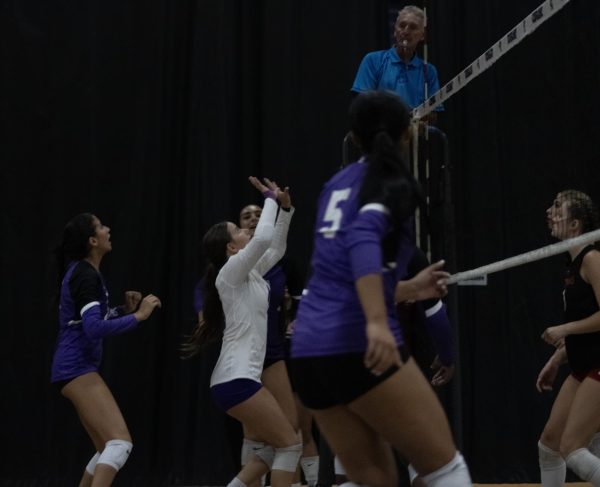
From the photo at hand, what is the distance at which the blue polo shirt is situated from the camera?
212 inches

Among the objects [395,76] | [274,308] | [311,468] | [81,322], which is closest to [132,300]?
[81,322]

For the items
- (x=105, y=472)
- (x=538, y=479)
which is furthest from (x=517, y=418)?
(x=105, y=472)

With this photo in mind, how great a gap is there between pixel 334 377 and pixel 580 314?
2525mm

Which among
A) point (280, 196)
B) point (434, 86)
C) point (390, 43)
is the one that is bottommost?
point (280, 196)

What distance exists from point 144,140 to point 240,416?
2.86 metres

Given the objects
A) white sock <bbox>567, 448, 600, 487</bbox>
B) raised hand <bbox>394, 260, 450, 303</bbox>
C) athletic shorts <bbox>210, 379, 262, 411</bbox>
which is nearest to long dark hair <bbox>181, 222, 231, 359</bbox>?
athletic shorts <bbox>210, 379, 262, 411</bbox>

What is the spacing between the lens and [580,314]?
4824mm

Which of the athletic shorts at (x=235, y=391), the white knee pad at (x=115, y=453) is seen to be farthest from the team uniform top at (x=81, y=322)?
the athletic shorts at (x=235, y=391)

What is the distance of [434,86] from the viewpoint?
18.0ft

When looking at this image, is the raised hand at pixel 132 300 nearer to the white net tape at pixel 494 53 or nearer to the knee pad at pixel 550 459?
the white net tape at pixel 494 53

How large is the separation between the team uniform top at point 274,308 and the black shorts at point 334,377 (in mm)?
3098

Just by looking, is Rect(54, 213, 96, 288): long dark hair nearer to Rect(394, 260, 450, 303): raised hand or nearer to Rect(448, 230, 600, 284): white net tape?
Rect(448, 230, 600, 284): white net tape

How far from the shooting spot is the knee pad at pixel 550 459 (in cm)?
498

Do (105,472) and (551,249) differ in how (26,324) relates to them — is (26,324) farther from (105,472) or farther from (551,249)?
(551,249)
